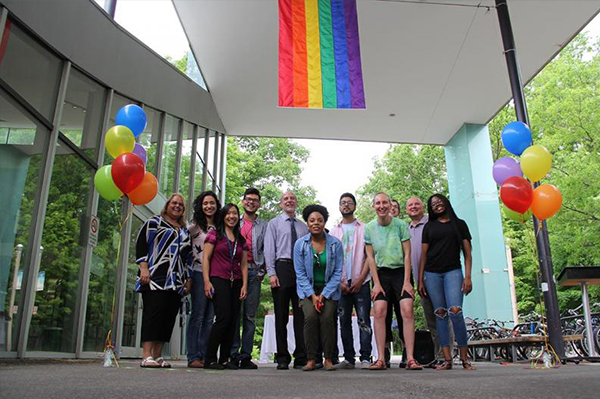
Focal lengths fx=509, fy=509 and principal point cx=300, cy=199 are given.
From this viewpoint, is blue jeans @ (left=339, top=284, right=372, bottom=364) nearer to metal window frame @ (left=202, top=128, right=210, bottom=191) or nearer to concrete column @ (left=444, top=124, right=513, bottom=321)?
metal window frame @ (left=202, top=128, right=210, bottom=191)

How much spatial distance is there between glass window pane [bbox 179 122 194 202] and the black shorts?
686 centimetres

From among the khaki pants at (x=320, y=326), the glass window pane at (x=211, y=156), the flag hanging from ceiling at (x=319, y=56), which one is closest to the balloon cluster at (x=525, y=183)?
the khaki pants at (x=320, y=326)

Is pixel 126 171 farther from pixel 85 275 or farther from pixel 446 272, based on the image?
pixel 446 272

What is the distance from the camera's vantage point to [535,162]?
19.1 ft

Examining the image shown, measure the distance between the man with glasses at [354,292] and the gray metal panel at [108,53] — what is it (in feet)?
13.6

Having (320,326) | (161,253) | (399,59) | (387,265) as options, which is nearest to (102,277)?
(161,253)

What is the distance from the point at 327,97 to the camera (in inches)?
325

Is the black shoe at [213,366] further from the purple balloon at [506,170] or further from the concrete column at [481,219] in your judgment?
the concrete column at [481,219]

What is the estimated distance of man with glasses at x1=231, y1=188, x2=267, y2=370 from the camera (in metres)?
5.35

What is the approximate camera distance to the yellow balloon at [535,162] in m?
5.83

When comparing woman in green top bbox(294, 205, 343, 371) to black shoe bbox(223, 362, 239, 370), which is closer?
woman in green top bbox(294, 205, 343, 371)

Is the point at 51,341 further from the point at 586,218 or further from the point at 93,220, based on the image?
the point at 586,218

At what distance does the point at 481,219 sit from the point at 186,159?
309 inches

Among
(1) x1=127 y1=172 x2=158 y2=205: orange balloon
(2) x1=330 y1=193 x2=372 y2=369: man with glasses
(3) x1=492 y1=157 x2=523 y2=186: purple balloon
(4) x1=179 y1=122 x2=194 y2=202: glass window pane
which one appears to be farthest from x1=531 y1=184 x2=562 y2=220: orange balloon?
(4) x1=179 y1=122 x2=194 y2=202: glass window pane
